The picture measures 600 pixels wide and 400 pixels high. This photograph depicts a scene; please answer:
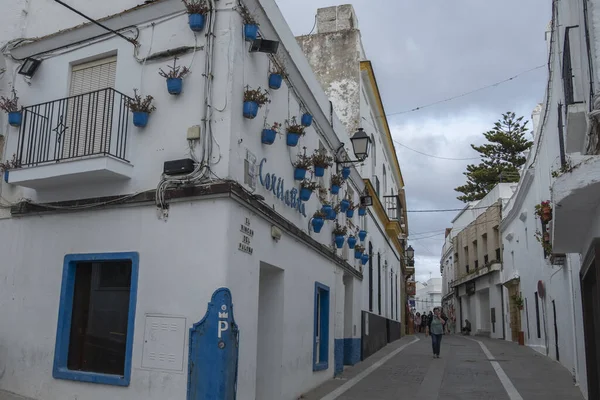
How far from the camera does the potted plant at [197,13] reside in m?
7.89

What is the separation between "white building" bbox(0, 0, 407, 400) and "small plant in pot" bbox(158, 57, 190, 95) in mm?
121

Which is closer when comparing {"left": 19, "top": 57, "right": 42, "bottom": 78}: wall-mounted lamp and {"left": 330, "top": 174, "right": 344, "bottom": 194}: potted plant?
{"left": 19, "top": 57, "right": 42, "bottom": 78}: wall-mounted lamp

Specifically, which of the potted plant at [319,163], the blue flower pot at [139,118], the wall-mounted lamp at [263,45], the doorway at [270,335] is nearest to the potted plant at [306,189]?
the potted plant at [319,163]

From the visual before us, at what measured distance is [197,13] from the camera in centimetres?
790

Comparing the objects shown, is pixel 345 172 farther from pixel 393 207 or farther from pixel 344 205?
pixel 393 207

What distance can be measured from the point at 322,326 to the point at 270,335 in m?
3.29

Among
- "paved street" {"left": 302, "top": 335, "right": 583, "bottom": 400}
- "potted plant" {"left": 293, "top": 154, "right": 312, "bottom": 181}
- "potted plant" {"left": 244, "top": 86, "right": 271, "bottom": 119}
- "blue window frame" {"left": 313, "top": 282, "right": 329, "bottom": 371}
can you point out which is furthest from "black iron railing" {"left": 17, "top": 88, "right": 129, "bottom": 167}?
"paved street" {"left": 302, "top": 335, "right": 583, "bottom": 400}

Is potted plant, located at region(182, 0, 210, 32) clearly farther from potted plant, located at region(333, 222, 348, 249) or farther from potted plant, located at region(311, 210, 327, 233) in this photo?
potted plant, located at region(333, 222, 348, 249)

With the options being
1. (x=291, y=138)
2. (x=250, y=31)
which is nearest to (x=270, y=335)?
(x=291, y=138)

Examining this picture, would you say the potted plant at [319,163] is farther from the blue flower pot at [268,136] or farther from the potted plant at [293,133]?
the blue flower pot at [268,136]

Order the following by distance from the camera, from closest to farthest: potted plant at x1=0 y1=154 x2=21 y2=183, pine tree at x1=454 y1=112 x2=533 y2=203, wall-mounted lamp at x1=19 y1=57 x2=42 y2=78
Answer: potted plant at x1=0 y1=154 x2=21 y2=183
wall-mounted lamp at x1=19 y1=57 x2=42 y2=78
pine tree at x1=454 y1=112 x2=533 y2=203

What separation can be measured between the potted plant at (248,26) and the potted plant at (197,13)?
1.74 ft

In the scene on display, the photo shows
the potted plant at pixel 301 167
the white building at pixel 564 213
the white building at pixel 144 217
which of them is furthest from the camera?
the potted plant at pixel 301 167

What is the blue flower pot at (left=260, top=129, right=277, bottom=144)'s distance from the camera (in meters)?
8.77
